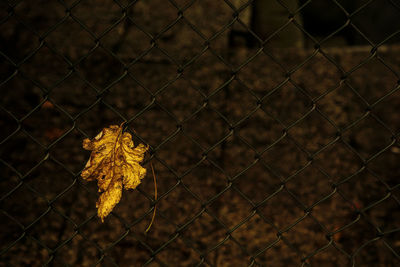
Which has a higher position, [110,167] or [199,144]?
[110,167]

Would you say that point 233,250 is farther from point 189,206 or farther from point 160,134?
point 160,134

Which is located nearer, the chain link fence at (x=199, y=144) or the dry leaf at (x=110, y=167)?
the dry leaf at (x=110, y=167)

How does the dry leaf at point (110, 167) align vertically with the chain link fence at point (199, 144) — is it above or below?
above

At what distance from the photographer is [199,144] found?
5.22ft

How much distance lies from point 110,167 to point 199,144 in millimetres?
489

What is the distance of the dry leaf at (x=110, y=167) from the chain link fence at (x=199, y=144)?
392 mm

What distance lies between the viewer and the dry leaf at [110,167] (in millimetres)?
1198

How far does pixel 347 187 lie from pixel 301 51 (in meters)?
0.81

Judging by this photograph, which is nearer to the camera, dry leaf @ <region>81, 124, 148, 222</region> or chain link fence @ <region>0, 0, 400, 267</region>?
dry leaf @ <region>81, 124, 148, 222</region>

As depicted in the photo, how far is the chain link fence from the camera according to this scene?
171cm

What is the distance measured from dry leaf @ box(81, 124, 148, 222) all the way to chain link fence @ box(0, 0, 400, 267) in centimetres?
39

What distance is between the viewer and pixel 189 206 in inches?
71.1

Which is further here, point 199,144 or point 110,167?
point 199,144

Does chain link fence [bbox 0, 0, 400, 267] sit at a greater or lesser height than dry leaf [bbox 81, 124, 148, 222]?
lesser
